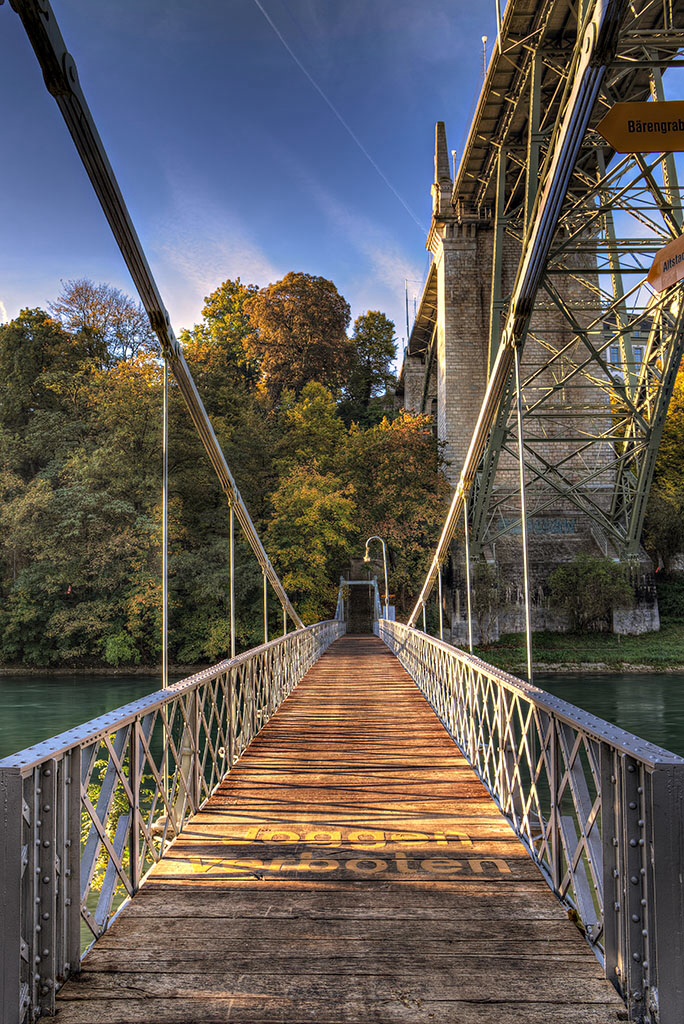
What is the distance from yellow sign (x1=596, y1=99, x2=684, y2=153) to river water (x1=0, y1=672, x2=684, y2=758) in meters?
12.1

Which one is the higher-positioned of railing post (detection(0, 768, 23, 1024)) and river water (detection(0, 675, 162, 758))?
railing post (detection(0, 768, 23, 1024))

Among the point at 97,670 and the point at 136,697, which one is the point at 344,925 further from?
the point at 97,670

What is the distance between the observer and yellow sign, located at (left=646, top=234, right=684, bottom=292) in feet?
10.8

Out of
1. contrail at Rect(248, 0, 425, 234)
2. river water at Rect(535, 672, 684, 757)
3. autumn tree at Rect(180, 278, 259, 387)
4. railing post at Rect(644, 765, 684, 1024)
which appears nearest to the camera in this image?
railing post at Rect(644, 765, 684, 1024)

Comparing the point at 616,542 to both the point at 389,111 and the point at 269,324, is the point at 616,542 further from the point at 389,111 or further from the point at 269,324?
the point at 269,324

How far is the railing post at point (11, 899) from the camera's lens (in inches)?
77.6

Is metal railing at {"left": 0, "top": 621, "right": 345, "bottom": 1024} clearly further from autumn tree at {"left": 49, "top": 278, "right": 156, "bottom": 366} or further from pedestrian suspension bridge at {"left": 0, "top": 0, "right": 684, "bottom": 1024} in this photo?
autumn tree at {"left": 49, "top": 278, "right": 156, "bottom": 366}

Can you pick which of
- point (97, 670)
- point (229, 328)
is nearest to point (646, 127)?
point (97, 670)

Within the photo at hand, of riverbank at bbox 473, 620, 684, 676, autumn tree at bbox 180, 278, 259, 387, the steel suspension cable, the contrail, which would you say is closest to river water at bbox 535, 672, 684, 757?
riverbank at bbox 473, 620, 684, 676

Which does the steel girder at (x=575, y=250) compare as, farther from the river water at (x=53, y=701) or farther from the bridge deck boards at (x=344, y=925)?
the river water at (x=53, y=701)

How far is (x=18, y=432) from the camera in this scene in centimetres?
2688

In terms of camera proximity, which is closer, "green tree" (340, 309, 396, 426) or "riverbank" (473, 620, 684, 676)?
"riverbank" (473, 620, 684, 676)

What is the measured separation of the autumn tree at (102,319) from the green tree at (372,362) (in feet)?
43.0

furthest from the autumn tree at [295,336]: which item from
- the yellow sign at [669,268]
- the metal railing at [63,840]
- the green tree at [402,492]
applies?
the metal railing at [63,840]
